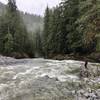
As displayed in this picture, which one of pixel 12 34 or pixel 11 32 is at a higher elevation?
pixel 11 32

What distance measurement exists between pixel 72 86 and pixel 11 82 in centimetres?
422

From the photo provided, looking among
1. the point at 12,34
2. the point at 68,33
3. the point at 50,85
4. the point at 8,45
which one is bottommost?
the point at 8,45

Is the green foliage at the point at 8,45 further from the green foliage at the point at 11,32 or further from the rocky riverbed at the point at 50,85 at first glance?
the rocky riverbed at the point at 50,85

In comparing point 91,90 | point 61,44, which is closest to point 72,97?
point 91,90

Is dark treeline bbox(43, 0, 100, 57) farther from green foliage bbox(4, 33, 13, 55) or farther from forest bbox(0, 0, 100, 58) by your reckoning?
green foliage bbox(4, 33, 13, 55)

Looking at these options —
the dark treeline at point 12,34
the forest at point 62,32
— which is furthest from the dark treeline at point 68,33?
the dark treeline at point 12,34

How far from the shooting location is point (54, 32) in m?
49.7

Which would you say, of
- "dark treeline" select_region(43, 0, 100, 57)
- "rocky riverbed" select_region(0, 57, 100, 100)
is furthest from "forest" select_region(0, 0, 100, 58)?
"rocky riverbed" select_region(0, 57, 100, 100)

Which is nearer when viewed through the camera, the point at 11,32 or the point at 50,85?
the point at 50,85

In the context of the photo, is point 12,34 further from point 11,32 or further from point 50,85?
point 50,85

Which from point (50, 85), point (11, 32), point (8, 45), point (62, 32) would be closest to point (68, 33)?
point (62, 32)

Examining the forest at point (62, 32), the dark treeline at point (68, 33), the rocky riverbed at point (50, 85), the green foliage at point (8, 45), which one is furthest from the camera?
the green foliage at point (8, 45)

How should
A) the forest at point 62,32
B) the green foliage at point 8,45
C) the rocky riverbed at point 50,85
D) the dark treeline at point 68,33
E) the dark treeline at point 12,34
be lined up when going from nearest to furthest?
the rocky riverbed at point 50,85 → the forest at point 62,32 → the dark treeline at point 68,33 → the green foliage at point 8,45 → the dark treeline at point 12,34

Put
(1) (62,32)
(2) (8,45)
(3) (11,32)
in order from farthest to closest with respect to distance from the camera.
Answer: (3) (11,32) < (2) (8,45) < (1) (62,32)
